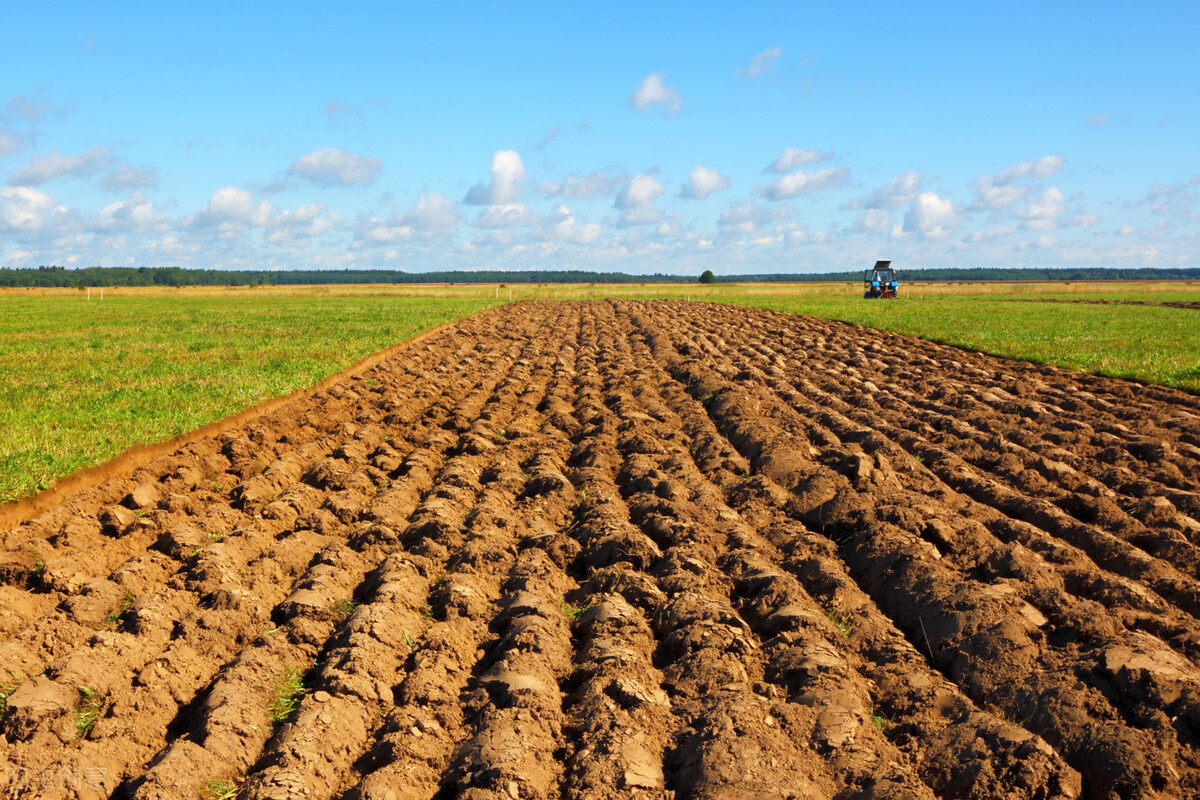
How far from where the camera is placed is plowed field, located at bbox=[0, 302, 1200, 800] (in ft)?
11.5

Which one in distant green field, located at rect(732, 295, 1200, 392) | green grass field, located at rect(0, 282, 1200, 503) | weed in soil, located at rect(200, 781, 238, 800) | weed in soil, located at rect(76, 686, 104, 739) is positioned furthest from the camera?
distant green field, located at rect(732, 295, 1200, 392)

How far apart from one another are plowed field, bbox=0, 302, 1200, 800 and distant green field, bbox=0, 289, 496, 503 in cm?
97

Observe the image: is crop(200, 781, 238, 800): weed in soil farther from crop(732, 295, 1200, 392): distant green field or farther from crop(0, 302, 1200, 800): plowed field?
crop(732, 295, 1200, 392): distant green field

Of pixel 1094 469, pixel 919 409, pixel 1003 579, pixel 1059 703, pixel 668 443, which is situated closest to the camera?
pixel 1059 703

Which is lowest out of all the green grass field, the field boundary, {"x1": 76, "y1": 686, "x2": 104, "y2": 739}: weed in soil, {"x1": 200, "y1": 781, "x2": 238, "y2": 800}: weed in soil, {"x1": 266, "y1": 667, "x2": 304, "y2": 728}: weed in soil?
{"x1": 200, "y1": 781, "x2": 238, "y2": 800}: weed in soil

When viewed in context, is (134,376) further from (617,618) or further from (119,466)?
(617,618)

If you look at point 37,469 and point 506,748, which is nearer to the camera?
point 506,748

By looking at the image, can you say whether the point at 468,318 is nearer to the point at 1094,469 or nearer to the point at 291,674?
the point at 1094,469

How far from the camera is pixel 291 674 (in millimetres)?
4246

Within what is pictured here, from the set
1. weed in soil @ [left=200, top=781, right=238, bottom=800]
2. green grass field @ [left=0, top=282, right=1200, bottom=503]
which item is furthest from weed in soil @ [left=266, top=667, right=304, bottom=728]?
green grass field @ [left=0, top=282, right=1200, bottom=503]

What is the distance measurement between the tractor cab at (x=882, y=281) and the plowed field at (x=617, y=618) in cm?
4217

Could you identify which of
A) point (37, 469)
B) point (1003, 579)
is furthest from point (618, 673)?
point (37, 469)

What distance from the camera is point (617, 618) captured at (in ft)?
15.9

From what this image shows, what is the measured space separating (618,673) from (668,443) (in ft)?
17.5
